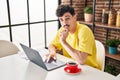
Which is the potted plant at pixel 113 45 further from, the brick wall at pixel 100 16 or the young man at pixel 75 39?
the young man at pixel 75 39

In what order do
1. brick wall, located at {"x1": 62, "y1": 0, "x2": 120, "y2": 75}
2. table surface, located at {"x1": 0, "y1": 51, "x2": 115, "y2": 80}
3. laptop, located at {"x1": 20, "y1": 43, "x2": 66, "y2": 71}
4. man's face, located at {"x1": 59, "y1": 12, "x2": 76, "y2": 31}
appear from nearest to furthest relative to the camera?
table surface, located at {"x1": 0, "y1": 51, "x2": 115, "y2": 80} → laptop, located at {"x1": 20, "y1": 43, "x2": 66, "y2": 71} → man's face, located at {"x1": 59, "y1": 12, "x2": 76, "y2": 31} → brick wall, located at {"x1": 62, "y1": 0, "x2": 120, "y2": 75}

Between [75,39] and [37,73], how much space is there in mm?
667

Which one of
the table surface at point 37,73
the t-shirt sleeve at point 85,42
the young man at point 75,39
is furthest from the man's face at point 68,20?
the table surface at point 37,73

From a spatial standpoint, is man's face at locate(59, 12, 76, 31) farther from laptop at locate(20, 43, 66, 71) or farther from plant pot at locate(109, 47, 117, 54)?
plant pot at locate(109, 47, 117, 54)

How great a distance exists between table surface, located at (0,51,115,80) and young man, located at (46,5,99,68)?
0.17 meters

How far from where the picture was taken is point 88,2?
9.62 ft

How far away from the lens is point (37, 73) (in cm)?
121

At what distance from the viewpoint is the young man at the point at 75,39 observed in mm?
1450

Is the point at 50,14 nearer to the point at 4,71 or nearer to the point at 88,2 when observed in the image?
the point at 88,2

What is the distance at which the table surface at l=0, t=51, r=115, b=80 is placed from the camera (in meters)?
1.13

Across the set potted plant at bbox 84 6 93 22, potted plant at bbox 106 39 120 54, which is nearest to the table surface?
potted plant at bbox 106 39 120 54

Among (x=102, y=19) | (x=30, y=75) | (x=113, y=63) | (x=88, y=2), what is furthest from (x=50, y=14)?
(x=30, y=75)

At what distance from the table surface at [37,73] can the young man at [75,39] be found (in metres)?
0.17

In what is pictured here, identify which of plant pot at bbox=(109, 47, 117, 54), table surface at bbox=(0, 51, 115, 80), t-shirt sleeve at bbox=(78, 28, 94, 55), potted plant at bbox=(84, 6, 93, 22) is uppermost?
potted plant at bbox=(84, 6, 93, 22)
